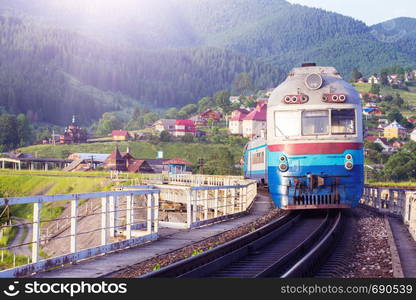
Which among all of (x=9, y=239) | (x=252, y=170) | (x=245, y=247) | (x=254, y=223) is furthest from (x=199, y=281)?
(x=9, y=239)

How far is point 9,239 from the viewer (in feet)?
169

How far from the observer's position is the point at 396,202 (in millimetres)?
26656

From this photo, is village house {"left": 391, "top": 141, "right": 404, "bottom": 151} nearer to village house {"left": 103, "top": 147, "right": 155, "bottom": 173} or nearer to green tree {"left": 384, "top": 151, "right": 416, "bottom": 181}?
green tree {"left": 384, "top": 151, "right": 416, "bottom": 181}

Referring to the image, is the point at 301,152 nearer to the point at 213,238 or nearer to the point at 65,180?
the point at 213,238

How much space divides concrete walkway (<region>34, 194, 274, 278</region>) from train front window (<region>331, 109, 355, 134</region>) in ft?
14.3

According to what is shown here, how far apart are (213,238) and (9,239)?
39.0 m

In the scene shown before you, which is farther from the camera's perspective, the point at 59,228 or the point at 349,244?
the point at 59,228

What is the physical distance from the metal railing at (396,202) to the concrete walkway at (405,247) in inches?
10.3

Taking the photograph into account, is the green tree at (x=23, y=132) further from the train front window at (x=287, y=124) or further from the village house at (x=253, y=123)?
the train front window at (x=287, y=124)

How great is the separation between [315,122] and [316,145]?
32.3 inches

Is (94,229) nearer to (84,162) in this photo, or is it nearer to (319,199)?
(319,199)

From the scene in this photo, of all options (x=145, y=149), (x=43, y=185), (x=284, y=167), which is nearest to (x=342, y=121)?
(x=284, y=167)

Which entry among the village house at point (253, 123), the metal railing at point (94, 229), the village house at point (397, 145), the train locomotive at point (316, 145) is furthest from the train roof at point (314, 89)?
the village house at point (253, 123)

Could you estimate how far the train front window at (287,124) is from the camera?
20.4 meters
